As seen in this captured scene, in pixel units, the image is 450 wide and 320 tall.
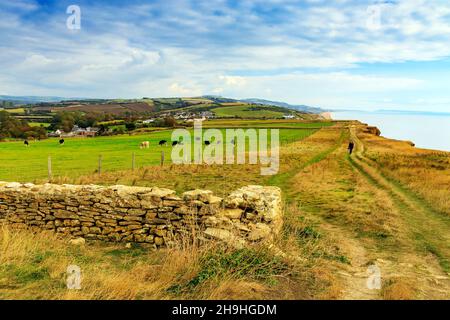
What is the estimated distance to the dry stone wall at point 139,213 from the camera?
9430mm

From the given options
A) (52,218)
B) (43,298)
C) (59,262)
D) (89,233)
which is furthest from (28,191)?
Answer: (43,298)

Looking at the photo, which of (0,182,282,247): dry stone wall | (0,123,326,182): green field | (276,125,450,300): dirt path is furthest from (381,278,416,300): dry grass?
(0,123,326,182): green field

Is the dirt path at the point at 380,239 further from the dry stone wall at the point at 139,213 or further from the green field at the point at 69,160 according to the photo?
the green field at the point at 69,160

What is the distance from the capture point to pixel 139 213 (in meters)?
10.2

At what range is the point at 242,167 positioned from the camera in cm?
2791

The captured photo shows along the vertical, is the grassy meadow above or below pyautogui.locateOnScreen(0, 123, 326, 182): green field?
above

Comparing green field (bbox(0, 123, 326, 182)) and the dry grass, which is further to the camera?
green field (bbox(0, 123, 326, 182))

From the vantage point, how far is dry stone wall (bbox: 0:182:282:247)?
9430mm

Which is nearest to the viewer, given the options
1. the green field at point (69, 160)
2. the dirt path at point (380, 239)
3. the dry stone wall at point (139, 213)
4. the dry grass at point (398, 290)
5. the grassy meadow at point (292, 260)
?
the grassy meadow at point (292, 260)

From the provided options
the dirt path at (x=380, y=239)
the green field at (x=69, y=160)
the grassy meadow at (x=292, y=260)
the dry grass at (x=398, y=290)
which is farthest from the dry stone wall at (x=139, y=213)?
the green field at (x=69, y=160)

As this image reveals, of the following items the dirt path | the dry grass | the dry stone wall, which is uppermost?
the dry stone wall

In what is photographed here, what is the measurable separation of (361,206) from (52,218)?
11.3 metres

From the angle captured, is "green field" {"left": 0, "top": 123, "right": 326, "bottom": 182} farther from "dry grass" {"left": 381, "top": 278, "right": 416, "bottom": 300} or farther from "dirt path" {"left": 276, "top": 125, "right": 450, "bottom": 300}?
"dry grass" {"left": 381, "top": 278, "right": 416, "bottom": 300}
